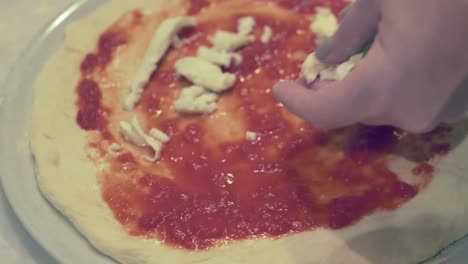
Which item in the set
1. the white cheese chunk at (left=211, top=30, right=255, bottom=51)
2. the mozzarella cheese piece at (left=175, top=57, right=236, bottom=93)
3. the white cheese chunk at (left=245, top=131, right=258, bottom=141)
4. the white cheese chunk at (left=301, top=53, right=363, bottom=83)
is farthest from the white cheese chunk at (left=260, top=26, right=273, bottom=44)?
the white cheese chunk at (left=301, top=53, right=363, bottom=83)

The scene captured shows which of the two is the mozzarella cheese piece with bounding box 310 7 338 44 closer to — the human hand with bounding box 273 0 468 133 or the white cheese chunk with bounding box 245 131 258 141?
the white cheese chunk with bounding box 245 131 258 141

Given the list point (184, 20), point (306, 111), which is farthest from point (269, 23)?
point (306, 111)

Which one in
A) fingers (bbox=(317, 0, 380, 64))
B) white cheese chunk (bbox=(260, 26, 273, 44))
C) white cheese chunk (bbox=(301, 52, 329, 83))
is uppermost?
fingers (bbox=(317, 0, 380, 64))

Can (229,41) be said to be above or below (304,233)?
above

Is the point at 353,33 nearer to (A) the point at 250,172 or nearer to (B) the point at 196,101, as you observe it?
(A) the point at 250,172

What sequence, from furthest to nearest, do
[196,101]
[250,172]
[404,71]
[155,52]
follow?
[155,52]
[196,101]
[250,172]
[404,71]

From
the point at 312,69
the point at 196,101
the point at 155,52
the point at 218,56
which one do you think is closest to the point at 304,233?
the point at 312,69

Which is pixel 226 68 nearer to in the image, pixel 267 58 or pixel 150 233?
pixel 267 58
